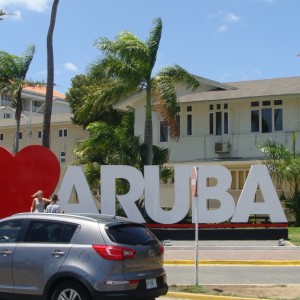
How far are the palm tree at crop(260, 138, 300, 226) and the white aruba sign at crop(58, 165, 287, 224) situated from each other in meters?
5.57

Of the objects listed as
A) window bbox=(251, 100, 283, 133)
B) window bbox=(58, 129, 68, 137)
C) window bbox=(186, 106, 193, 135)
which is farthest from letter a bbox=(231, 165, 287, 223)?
window bbox=(58, 129, 68, 137)

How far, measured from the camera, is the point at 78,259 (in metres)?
8.54

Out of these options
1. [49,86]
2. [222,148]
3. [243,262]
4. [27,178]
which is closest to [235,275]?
[243,262]

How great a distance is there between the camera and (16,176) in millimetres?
22203

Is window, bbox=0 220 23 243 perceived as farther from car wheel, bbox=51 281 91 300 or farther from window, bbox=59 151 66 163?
window, bbox=59 151 66 163

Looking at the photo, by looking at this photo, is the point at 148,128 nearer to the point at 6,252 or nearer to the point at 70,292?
the point at 6,252

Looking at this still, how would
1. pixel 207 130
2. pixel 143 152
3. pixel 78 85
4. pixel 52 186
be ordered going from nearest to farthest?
1. pixel 52 186
2. pixel 143 152
3. pixel 207 130
4. pixel 78 85

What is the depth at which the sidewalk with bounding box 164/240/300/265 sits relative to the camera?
641 inches

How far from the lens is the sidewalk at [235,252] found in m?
16.3

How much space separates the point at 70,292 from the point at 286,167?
66.3ft

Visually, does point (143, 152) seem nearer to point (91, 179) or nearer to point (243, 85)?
point (91, 179)

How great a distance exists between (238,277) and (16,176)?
36.6ft

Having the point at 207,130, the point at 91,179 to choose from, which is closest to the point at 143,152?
the point at 91,179

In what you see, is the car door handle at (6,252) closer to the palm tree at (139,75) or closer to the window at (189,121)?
the palm tree at (139,75)
